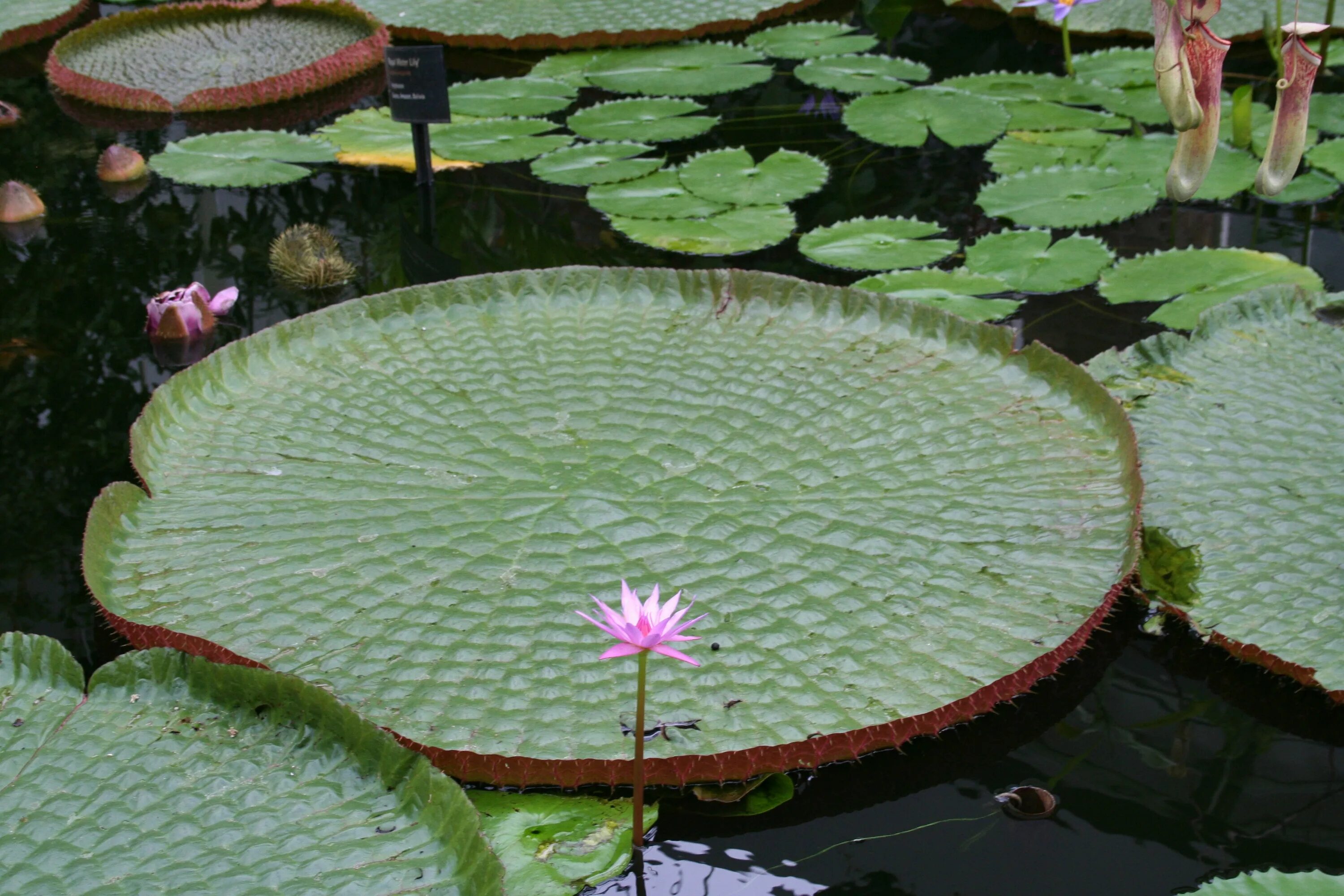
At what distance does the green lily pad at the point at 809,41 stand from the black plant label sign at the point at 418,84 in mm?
1440

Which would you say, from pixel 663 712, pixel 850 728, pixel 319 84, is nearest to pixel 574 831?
pixel 663 712

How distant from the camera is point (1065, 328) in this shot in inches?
85.2

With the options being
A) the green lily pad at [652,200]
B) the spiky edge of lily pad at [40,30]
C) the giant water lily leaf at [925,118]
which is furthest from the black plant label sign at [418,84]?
the spiky edge of lily pad at [40,30]

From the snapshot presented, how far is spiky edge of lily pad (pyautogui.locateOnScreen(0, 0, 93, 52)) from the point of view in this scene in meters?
4.04

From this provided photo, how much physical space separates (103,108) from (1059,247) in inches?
114

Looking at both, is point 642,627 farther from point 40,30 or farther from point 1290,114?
point 40,30

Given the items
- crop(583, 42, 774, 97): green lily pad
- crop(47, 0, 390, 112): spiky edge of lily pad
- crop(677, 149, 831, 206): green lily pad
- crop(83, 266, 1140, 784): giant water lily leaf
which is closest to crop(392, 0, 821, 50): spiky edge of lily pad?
crop(583, 42, 774, 97): green lily pad

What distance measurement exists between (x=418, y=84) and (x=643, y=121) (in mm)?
790

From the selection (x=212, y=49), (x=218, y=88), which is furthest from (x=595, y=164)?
(x=212, y=49)

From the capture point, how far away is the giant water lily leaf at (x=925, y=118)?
2.96 meters

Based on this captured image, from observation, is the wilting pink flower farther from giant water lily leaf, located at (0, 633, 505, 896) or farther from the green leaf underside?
the green leaf underside

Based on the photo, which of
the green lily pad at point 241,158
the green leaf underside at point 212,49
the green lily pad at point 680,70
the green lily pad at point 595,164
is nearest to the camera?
the green lily pad at point 595,164

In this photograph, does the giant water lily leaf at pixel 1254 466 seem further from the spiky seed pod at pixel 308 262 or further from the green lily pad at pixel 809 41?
the green lily pad at pixel 809 41

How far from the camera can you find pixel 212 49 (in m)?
3.81
